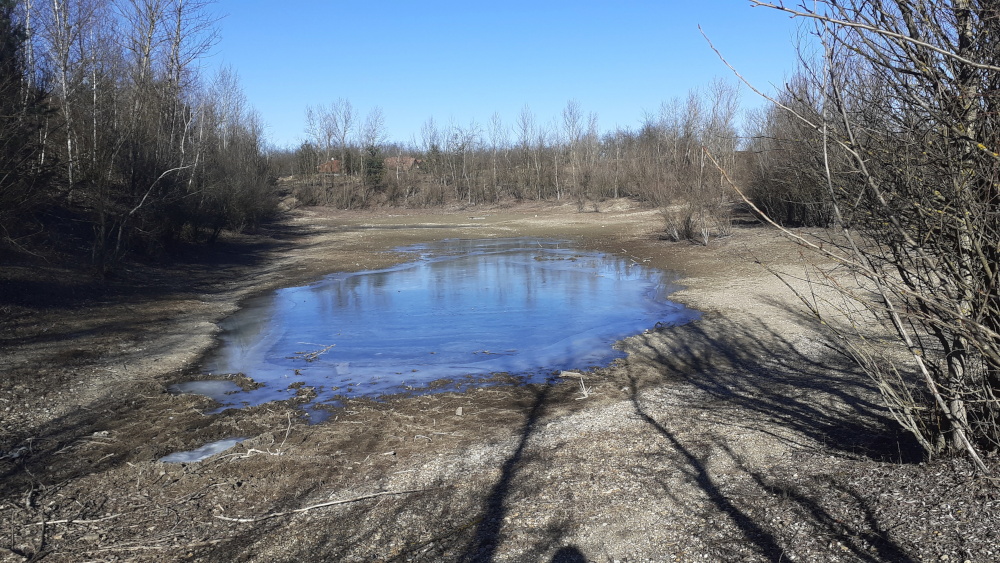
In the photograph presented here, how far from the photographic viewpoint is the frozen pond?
1081 cm

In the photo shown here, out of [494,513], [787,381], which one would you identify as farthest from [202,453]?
[787,381]

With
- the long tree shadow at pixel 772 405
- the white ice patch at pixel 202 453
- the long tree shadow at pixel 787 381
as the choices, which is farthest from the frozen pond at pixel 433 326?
the white ice patch at pixel 202 453

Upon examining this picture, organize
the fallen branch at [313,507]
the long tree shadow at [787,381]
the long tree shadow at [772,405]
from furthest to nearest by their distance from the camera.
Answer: the long tree shadow at [787,381]
the fallen branch at [313,507]
the long tree shadow at [772,405]

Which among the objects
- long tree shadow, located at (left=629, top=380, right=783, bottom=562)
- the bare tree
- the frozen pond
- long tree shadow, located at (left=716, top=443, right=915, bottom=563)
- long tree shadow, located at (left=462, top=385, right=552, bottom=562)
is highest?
the bare tree

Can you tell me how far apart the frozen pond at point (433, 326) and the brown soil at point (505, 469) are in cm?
93

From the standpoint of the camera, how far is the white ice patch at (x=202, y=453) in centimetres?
698

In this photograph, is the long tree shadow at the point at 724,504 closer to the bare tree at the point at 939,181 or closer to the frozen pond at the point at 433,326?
the bare tree at the point at 939,181

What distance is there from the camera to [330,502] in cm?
568

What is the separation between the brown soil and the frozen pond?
3.06ft

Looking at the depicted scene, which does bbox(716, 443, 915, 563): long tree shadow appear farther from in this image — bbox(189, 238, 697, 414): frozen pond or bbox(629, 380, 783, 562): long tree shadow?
bbox(189, 238, 697, 414): frozen pond

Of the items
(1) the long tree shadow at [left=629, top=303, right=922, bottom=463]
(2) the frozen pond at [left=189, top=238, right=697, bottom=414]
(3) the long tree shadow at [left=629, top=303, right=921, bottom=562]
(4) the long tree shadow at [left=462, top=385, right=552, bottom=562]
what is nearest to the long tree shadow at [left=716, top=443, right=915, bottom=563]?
(3) the long tree shadow at [left=629, top=303, right=921, bottom=562]

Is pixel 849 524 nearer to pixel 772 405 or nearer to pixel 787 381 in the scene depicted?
pixel 772 405

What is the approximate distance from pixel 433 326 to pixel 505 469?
27.9 ft

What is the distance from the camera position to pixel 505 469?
622 cm
